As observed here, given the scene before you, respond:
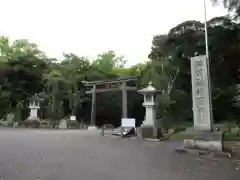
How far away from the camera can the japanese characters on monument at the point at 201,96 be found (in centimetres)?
1059

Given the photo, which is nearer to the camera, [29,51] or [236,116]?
[236,116]

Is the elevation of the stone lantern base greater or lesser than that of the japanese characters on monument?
lesser

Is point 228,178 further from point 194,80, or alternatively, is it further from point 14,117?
point 14,117

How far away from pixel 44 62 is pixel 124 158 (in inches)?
1112

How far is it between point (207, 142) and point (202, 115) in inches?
41.1

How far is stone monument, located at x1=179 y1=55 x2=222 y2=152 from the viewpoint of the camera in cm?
1004

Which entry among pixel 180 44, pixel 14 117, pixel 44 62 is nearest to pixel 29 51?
pixel 44 62

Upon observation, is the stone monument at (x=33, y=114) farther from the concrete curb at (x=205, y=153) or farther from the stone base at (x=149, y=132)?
the concrete curb at (x=205, y=153)

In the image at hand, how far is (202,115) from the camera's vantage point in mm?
10719

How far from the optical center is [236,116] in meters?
21.3

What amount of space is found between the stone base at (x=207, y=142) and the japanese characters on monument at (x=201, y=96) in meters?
0.27

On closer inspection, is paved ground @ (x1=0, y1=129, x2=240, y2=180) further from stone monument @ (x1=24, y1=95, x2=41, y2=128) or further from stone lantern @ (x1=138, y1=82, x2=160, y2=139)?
stone monument @ (x1=24, y1=95, x2=41, y2=128)

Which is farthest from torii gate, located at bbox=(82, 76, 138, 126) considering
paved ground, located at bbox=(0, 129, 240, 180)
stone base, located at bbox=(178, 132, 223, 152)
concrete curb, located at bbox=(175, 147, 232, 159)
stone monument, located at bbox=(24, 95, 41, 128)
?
paved ground, located at bbox=(0, 129, 240, 180)

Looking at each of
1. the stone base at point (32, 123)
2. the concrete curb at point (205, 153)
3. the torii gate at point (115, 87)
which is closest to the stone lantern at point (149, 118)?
the concrete curb at point (205, 153)
